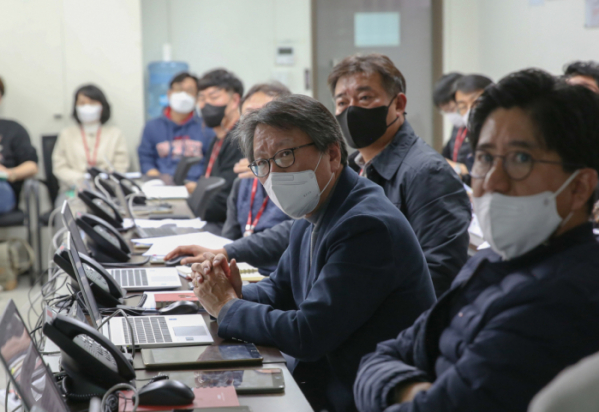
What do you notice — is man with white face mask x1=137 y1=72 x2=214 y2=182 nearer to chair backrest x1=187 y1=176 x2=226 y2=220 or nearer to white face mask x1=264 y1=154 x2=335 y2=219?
chair backrest x1=187 y1=176 x2=226 y2=220

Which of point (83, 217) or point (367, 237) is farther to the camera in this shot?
point (83, 217)

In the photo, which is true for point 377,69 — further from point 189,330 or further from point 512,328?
point 512,328

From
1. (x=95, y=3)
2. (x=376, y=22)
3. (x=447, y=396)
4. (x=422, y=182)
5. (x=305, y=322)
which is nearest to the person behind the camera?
(x=447, y=396)

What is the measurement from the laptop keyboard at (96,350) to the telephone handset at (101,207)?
6.01 feet

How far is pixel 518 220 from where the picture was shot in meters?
1.04

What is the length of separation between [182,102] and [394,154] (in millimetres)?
3709

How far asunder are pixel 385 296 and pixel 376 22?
577cm

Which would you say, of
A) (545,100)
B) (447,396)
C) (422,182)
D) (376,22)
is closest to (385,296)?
(447,396)

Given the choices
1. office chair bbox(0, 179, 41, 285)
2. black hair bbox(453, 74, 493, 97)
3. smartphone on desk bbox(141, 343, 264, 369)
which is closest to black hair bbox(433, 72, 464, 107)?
black hair bbox(453, 74, 493, 97)

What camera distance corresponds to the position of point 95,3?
5574 millimetres

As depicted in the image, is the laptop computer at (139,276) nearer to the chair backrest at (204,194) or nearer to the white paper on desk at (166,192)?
the chair backrest at (204,194)

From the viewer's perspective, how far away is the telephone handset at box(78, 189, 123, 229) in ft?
9.87

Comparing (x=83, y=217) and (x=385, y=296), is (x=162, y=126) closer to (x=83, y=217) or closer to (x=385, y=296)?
(x=83, y=217)

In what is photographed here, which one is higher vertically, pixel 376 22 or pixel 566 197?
pixel 376 22
